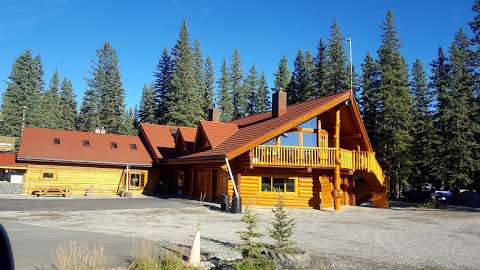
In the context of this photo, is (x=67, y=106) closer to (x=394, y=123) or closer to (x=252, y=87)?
(x=252, y=87)

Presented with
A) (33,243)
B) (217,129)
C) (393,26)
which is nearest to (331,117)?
(217,129)

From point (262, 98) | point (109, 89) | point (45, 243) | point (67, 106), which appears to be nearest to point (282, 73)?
point (262, 98)

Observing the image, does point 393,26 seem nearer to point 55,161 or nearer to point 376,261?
point 55,161

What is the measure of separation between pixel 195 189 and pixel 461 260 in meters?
20.8

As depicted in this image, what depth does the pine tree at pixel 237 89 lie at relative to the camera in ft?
227

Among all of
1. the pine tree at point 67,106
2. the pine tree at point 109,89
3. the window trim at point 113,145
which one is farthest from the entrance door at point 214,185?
the pine tree at point 67,106

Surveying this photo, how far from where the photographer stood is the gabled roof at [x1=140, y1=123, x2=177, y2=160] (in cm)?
3256

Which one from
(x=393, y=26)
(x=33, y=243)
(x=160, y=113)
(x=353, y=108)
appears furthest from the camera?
(x=160, y=113)

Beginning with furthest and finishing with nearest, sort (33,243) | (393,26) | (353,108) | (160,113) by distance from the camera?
(160,113)
(393,26)
(353,108)
(33,243)

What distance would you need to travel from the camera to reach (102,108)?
58188mm

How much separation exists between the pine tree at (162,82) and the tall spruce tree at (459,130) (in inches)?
1292

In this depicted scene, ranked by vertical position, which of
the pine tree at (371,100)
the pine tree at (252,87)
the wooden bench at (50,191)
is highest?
the pine tree at (252,87)

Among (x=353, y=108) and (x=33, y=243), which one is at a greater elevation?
(x=353, y=108)

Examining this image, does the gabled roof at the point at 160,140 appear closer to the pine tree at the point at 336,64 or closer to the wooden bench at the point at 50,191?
the wooden bench at the point at 50,191
